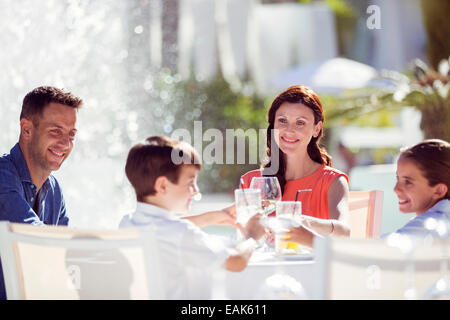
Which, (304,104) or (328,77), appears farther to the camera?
(328,77)

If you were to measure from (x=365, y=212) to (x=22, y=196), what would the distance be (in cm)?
183

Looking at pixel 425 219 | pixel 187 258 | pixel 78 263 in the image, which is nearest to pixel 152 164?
pixel 187 258

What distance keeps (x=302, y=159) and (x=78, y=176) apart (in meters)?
5.68

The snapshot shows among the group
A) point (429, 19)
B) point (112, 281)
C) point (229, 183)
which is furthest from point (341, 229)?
point (429, 19)

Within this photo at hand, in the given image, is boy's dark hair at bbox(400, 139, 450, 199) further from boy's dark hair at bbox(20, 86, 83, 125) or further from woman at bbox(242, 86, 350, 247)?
boy's dark hair at bbox(20, 86, 83, 125)

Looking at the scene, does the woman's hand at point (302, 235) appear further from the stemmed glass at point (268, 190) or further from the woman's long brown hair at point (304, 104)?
the woman's long brown hair at point (304, 104)

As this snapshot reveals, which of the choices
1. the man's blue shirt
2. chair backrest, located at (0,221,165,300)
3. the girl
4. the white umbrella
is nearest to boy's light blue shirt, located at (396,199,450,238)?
the girl

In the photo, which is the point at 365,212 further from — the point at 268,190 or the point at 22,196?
the point at 22,196

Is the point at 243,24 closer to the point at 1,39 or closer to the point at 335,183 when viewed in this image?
the point at 1,39

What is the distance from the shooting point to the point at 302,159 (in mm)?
3205

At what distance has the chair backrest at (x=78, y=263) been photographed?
1744 mm

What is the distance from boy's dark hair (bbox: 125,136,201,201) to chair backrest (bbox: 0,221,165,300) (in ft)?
1.41

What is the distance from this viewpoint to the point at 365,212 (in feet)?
11.3

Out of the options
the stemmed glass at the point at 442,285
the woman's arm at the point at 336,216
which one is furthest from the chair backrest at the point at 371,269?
the woman's arm at the point at 336,216
